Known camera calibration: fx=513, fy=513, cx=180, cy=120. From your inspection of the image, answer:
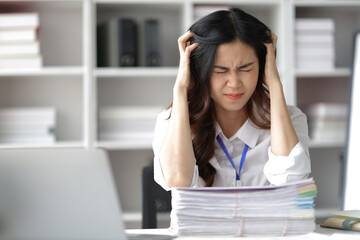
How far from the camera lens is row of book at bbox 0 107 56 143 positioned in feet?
9.27

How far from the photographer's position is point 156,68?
9.51ft

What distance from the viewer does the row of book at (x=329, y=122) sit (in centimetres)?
294

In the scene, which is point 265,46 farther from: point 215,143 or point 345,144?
point 345,144

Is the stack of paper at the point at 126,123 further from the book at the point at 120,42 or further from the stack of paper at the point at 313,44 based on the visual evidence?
the stack of paper at the point at 313,44

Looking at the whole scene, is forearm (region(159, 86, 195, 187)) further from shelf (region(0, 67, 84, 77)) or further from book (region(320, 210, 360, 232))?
shelf (region(0, 67, 84, 77))

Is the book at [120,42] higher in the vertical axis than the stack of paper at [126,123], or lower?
higher

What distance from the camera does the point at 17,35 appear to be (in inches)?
110

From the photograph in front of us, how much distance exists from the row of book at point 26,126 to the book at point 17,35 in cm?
39

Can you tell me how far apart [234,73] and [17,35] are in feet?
5.34

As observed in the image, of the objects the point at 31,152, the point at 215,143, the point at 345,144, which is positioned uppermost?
the point at 31,152

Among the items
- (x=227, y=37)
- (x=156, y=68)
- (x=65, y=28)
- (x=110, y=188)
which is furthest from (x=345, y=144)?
(x=110, y=188)

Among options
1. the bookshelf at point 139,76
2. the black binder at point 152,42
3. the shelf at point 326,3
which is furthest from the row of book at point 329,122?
the black binder at point 152,42

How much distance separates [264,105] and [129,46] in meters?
1.22

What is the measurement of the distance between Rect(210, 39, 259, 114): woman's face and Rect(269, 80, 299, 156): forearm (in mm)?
88
